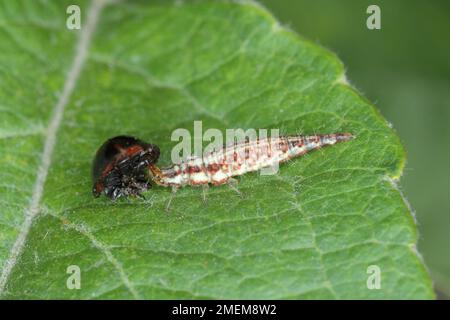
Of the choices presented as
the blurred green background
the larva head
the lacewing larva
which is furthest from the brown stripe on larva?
the blurred green background

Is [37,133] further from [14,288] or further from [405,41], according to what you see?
[405,41]

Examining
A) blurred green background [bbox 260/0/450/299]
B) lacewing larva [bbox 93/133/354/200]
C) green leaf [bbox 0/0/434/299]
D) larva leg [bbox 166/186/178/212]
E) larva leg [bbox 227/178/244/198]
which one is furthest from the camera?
blurred green background [bbox 260/0/450/299]

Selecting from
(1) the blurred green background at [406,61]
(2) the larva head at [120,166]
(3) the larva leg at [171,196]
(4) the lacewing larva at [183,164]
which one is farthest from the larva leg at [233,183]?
(1) the blurred green background at [406,61]

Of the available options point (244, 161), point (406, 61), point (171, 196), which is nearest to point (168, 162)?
point (171, 196)

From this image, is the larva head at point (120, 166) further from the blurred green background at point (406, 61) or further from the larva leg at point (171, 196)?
the blurred green background at point (406, 61)

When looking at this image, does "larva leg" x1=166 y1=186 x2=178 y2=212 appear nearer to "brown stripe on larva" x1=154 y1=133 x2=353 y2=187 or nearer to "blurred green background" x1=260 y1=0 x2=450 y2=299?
"brown stripe on larva" x1=154 y1=133 x2=353 y2=187
